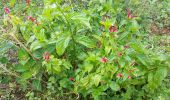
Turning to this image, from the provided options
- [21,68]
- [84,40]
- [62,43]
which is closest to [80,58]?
[84,40]

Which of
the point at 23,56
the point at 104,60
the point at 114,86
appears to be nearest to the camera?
the point at 104,60

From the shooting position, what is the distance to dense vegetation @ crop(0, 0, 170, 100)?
2.92m

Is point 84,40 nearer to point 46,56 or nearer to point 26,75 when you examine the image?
point 46,56

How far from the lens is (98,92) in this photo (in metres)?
3.02

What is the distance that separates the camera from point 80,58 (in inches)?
125

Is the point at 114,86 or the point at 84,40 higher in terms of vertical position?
the point at 84,40

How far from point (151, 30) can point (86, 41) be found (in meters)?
1.78

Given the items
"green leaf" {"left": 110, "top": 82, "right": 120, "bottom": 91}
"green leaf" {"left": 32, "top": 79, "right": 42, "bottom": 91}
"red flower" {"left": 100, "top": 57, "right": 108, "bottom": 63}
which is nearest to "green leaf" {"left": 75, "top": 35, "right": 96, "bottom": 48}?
"red flower" {"left": 100, "top": 57, "right": 108, "bottom": 63}

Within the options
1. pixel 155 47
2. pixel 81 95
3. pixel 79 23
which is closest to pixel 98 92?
pixel 81 95

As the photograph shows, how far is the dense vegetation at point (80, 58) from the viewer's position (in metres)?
2.92

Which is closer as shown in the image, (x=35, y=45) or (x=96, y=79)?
(x=96, y=79)

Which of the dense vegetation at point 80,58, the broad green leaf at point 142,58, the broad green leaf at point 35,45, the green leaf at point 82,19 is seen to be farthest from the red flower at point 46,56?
the broad green leaf at point 142,58

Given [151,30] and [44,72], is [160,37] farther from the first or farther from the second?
[44,72]

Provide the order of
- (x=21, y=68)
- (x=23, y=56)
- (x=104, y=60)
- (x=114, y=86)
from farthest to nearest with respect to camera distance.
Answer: (x=21, y=68) < (x=23, y=56) < (x=114, y=86) < (x=104, y=60)
